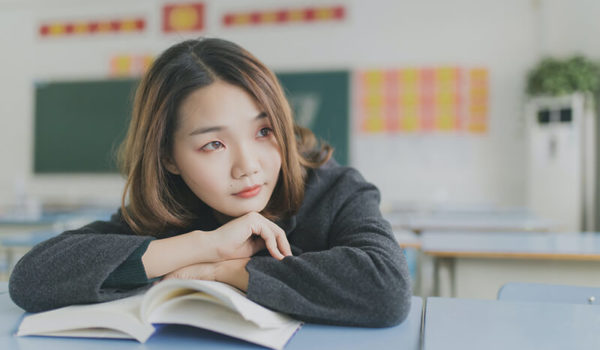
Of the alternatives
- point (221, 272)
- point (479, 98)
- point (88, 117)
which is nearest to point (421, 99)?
point (479, 98)

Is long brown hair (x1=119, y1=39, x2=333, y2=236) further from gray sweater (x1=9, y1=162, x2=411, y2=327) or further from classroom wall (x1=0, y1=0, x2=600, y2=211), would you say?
classroom wall (x1=0, y1=0, x2=600, y2=211)

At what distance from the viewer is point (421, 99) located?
5.07 metres

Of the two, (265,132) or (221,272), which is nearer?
(221,272)

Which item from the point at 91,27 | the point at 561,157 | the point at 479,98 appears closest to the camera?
the point at 561,157

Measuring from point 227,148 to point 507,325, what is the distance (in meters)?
0.53

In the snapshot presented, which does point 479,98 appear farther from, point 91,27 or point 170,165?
point 170,165

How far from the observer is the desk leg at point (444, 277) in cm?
194

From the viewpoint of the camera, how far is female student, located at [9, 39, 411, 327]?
2.48ft

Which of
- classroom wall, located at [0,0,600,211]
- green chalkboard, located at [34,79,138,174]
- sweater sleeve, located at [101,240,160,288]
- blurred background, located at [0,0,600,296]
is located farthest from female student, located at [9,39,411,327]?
green chalkboard, located at [34,79,138,174]

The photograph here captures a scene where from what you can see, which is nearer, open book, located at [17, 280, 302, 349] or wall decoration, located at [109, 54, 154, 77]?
open book, located at [17, 280, 302, 349]

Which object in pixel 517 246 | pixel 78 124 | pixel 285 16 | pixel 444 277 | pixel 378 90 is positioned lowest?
pixel 444 277

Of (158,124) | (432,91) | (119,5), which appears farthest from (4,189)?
(158,124)

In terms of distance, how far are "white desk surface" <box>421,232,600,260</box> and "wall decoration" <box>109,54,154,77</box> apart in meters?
4.34

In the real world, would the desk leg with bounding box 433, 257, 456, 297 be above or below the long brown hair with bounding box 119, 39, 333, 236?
below
